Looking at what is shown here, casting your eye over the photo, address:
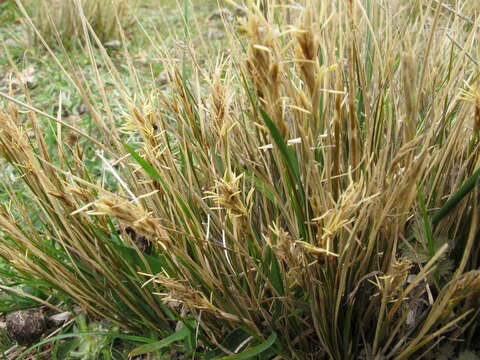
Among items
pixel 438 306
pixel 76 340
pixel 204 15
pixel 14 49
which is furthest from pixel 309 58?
pixel 204 15

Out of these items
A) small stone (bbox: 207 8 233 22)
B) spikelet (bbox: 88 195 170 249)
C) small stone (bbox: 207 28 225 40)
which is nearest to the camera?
spikelet (bbox: 88 195 170 249)

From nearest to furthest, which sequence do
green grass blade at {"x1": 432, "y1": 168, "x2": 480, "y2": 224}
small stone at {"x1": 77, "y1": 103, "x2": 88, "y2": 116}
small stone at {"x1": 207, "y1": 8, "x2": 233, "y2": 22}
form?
green grass blade at {"x1": 432, "y1": 168, "x2": 480, "y2": 224}
small stone at {"x1": 207, "y1": 8, "x2": 233, "y2": 22}
small stone at {"x1": 77, "y1": 103, "x2": 88, "y2": 116}

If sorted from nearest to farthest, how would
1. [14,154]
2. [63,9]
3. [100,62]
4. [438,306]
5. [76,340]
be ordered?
1. [438,306]
2. [14,154]
3. [76,340]
4. [100,62]
5. [63,9]

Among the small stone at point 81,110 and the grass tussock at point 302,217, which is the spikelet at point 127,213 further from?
the small stone at point 81,110

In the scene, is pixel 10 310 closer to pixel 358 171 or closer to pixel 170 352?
pixel 170 352

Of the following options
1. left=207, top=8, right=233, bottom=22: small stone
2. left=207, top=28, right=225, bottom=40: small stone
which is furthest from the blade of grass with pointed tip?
left=207, top=28, right=225, bottom=40: small stone

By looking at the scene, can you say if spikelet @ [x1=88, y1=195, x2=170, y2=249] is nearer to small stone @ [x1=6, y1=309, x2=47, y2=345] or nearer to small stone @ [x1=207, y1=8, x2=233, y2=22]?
small stone @ [x1=207, y1=8, x2=233, y2=22]
